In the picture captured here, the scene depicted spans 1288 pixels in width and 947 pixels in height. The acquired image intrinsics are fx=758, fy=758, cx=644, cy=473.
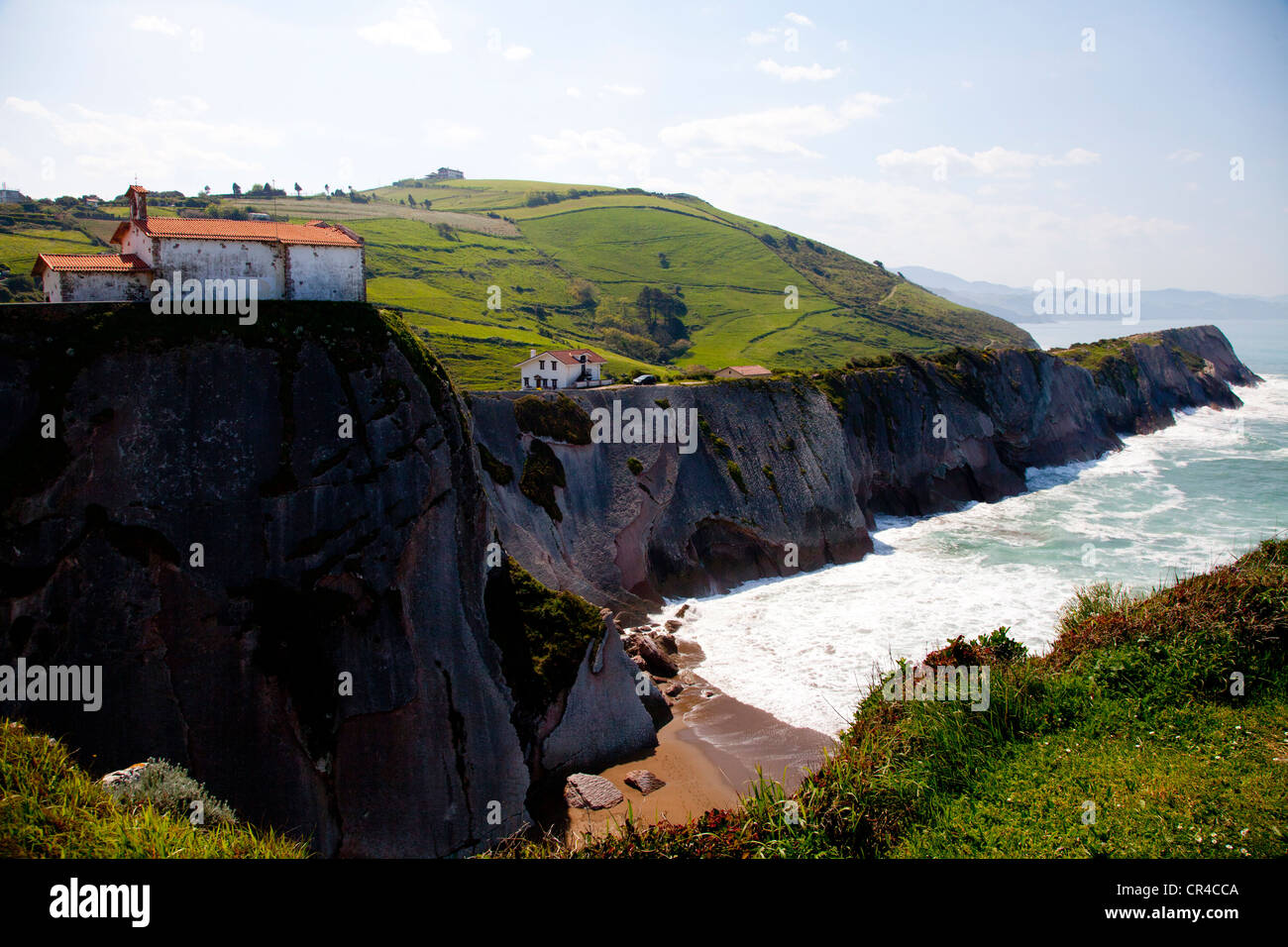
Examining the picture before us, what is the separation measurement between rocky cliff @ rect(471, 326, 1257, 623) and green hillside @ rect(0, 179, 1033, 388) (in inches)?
1010

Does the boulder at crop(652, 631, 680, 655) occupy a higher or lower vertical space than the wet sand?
higher

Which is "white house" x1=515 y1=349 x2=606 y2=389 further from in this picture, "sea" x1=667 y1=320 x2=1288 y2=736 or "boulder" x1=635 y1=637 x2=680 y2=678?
"boulder" x1=635 y1=637 x2=680 y2=678

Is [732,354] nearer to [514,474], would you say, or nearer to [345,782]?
[514,474]

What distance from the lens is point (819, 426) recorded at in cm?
5559

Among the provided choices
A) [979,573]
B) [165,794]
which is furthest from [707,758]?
[979,573]

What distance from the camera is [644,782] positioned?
84.6 ft

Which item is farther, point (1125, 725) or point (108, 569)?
point (108, 569)

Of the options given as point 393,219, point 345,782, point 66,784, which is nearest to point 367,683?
point 345,782

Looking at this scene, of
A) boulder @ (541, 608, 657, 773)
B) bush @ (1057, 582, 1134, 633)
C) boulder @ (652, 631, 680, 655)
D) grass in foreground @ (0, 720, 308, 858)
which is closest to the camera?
grass in foreground @ (0, 720, 308, 858)

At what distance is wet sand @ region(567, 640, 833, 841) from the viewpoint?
24516 mm

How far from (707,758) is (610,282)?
122 metres

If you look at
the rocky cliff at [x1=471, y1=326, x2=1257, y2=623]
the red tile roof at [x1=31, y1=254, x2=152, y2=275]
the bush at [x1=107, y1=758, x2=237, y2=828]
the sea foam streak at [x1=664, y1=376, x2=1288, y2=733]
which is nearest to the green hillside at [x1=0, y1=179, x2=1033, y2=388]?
the rocky cliff at [x1=471, y1=326, x2=1257, y2=623]

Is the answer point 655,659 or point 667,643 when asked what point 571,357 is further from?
point 655,659
